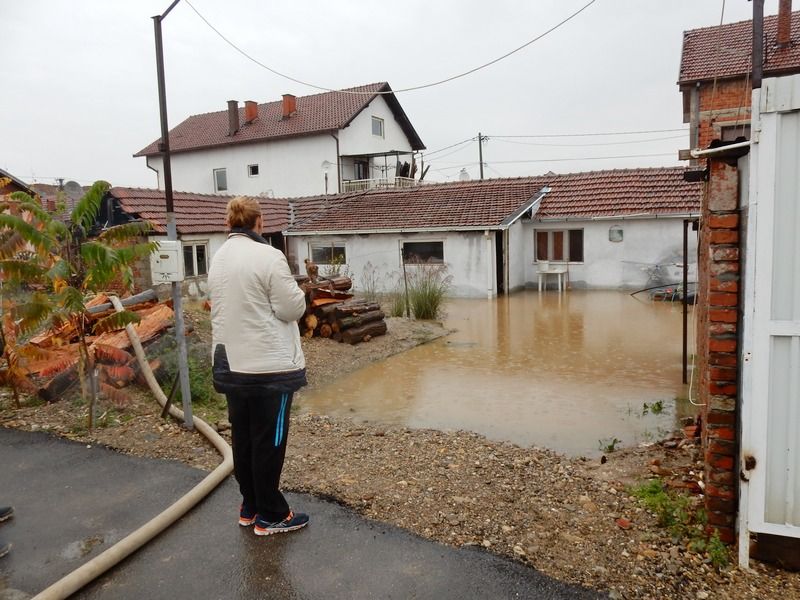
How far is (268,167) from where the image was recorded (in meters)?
34.8

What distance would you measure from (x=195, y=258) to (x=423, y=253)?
763 cm

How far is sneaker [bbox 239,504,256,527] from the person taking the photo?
3.91 m

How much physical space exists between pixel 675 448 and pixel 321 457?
10.8 feet

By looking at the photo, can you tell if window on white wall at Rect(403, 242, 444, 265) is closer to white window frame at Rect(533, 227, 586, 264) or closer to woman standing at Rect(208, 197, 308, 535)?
white window frame at Rect(533, 227, 586, 264)

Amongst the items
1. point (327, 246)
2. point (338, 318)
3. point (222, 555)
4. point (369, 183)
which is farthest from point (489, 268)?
point (222, 555)

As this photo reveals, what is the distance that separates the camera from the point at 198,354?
8.40 meters

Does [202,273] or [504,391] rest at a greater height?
[202,273]

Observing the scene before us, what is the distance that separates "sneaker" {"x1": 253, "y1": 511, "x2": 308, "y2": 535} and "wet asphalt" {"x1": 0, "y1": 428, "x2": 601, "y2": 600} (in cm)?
6

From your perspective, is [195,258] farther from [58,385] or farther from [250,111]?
[250,111]

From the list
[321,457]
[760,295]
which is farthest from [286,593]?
[760,295]

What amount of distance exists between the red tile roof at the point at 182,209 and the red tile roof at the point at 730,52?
15471mm

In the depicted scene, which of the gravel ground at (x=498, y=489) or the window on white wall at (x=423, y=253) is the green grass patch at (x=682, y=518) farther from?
the window on white wall at (x=423, y=253)

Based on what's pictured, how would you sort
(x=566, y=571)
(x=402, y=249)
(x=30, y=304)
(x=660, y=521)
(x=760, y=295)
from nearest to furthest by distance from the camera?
(x=760, y=295) → (x=566, y=571) → (x=660, y=521) → (x=30, y=304) → (x=402, y=249)

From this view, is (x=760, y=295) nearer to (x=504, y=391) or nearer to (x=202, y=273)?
(x=504, y=391)
